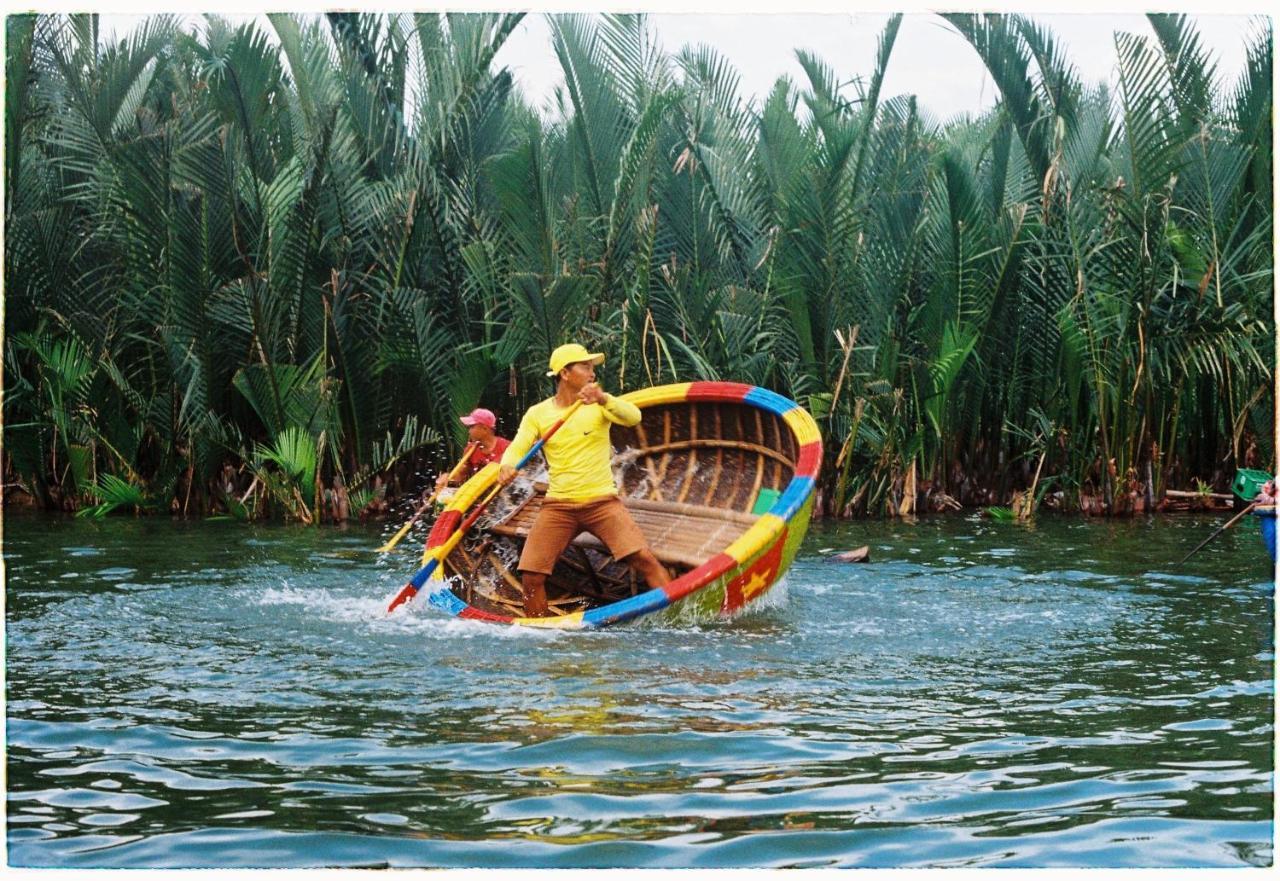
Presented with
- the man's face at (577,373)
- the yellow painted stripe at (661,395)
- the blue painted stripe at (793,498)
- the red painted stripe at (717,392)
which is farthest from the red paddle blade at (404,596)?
the red painted stripe at (717,392)

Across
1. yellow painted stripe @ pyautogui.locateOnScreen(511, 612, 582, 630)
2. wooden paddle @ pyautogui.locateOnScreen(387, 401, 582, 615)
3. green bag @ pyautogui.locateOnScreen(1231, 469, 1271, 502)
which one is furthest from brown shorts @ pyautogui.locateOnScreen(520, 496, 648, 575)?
green bag @ pyautogui.locateOnScreen(1231, 469, 1271, 502)

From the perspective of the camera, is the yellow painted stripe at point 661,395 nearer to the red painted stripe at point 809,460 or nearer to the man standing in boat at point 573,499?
the red painted stripe at point 809,460

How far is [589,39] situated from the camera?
11711 mm

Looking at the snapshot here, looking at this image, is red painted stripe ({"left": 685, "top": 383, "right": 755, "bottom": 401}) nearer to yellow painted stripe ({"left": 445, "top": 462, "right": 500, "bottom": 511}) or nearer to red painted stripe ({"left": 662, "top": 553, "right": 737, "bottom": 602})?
yellow painted stripe ({"left": 445, "top": 462, "right": 500, "bottom": 511})

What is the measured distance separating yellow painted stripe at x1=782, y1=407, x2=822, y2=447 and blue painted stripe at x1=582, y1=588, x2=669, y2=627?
157 centimetres

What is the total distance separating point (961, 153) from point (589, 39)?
3.07m

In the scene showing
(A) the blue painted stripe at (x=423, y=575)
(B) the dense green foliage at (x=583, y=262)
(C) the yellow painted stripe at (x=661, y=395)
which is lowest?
(A) the blue painted stripe at (x=423, y=575)

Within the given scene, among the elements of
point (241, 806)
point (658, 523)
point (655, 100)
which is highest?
point (655, 100)

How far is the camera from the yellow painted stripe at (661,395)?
32.7 feet

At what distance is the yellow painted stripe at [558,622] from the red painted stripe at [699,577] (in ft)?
1.41

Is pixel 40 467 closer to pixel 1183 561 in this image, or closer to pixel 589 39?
pixel 589 39

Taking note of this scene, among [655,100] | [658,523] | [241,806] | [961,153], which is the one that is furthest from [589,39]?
[241,806]

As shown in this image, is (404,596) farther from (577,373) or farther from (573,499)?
(577,373)

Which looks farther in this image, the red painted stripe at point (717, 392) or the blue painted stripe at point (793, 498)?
the red painted stripe at point (717, 392)
